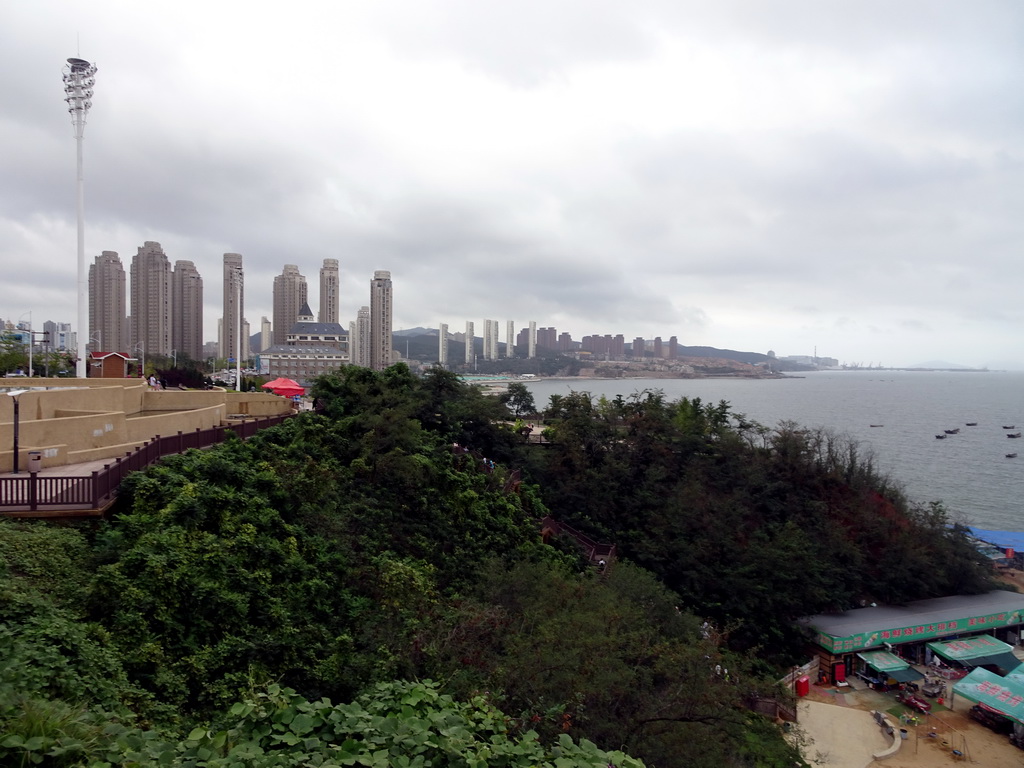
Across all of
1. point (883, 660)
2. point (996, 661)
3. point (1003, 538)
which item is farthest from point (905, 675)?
point (1003, 538)

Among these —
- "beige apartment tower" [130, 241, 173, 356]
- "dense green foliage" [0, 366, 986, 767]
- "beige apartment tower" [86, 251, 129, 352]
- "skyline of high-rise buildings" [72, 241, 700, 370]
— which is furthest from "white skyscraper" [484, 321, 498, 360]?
"dense green foliage" [0, 366, 986, 767]

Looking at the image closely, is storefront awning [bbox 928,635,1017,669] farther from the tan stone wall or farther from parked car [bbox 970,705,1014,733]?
the tan stone wall

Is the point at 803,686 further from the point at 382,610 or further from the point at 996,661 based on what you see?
the point at 382,610

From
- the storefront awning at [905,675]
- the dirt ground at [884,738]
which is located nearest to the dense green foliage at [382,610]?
the dirt ground at [884,738]

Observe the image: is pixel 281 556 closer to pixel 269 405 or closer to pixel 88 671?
pixel 88 671

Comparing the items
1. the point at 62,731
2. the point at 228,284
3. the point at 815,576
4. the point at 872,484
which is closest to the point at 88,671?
the point at 62,731

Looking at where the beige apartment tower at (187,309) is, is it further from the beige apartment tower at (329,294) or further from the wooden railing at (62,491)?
the wooden railing at (62,491)
